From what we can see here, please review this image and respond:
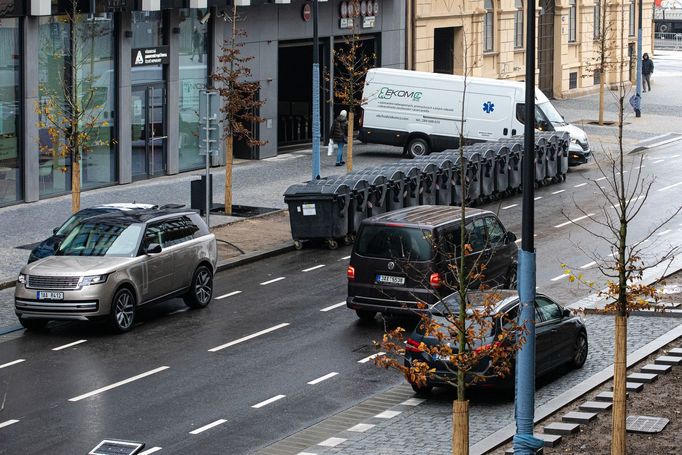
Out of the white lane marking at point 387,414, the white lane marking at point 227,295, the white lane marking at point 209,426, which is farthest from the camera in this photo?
the white lane marking at point 227,295

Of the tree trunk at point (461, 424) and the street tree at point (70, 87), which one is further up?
the street tree at point (70, 87)

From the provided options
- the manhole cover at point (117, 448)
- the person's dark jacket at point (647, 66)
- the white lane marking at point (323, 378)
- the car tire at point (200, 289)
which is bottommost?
the white lane marking at point (323, 378)

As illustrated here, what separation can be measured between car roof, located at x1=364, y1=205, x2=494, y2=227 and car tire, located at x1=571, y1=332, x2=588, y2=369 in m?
3.31

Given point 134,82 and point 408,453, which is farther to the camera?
point 134,82

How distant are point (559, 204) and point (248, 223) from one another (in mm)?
7969

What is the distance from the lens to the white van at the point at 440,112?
40.7 m

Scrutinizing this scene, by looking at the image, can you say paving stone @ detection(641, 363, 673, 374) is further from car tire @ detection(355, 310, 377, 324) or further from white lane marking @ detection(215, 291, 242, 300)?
white lane marking @ detection(215, 291, 242, 300)

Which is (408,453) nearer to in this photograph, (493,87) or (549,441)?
(549,441)

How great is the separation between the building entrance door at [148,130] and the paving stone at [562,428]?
22.9 meters

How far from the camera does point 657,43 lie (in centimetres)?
10162

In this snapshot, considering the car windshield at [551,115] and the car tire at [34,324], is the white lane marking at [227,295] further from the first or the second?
the car windshield at [551,115]

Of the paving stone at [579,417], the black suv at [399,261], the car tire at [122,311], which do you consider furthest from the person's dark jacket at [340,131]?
the paving stone at [579,417]

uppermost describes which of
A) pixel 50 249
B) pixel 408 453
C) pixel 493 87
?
pixel 493 87

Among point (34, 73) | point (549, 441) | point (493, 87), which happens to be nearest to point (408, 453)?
point (549, 441)
